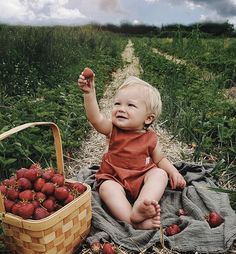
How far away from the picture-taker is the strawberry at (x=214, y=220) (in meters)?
2.54

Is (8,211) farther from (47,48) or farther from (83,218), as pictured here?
(47,48)

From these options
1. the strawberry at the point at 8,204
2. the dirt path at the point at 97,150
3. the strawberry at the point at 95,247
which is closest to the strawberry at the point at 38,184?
the strawberry at the point at 8,204

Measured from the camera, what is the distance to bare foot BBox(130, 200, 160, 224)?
2.32 meters

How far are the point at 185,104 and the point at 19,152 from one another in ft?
8.36

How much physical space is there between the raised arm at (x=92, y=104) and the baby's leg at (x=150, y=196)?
0.47 metres

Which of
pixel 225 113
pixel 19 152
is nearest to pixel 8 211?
pixel 19 152

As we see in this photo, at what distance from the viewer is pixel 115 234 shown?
2439 mm

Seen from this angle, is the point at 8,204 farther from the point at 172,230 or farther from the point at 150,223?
the point at 172,230

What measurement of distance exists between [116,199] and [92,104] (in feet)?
2.24

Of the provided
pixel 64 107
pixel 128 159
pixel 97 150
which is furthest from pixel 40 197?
pixel 64 107

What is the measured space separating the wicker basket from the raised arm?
0.67 meters

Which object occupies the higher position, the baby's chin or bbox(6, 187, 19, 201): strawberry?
the baby's chin

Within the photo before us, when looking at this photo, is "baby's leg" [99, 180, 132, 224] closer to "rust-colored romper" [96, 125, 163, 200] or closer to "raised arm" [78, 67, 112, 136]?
"rust-colored romper" [96, 125, 163, 200]

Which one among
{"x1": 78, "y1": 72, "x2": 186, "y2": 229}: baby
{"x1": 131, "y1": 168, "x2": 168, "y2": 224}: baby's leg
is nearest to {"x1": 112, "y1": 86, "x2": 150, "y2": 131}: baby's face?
{"x1": 78, "y1": 72, "x2": 186, "y2": 229}: baby
